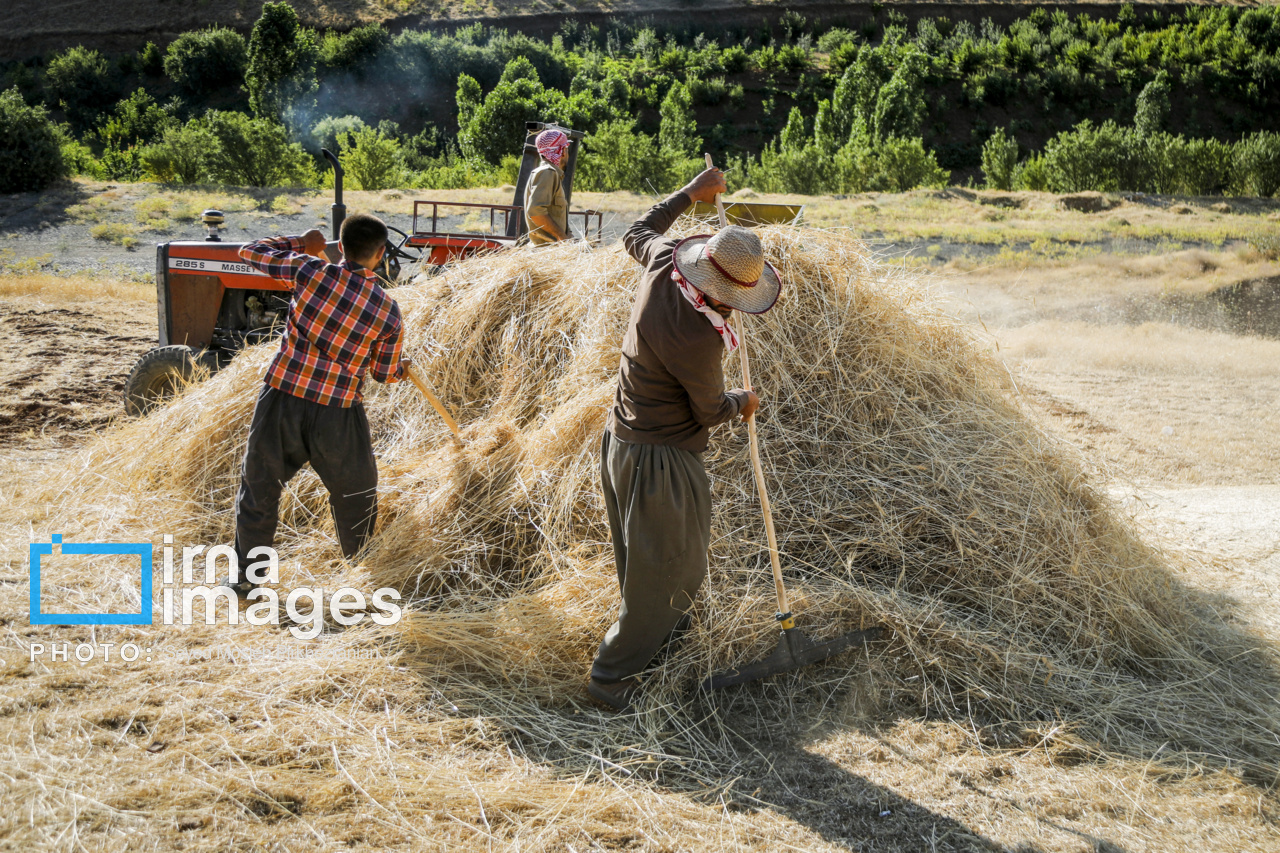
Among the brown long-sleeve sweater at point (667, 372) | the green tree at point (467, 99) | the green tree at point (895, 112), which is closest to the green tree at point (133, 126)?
the green tree at point (467, 99)

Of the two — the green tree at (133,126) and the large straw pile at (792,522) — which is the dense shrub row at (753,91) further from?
the large straw pile at (792,522)

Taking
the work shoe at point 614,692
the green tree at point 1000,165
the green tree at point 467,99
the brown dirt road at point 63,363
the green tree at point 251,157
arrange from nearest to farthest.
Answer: the work shoe at point 614,692 < the brown dirt road at point 63,363 < the green tree at point 251,157 < the green tree at point 1000,165 < the green tree at point 467,99

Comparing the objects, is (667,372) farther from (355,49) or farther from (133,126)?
(355,49)

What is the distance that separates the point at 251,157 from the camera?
2498 cm

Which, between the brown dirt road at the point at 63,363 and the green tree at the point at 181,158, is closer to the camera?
the brown dirt road at the point at 63,363

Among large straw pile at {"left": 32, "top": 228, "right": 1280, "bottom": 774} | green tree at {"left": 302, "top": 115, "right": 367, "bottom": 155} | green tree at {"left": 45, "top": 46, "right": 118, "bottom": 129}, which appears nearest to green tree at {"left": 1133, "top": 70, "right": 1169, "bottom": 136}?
green tree at {"left": 302, "top": 115, "right": 367, "bottom": 155}

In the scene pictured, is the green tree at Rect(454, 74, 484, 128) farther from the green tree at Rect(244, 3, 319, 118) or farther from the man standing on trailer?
the man standing on trailer

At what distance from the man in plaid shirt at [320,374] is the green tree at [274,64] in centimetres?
4272

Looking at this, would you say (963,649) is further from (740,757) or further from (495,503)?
(495,503)

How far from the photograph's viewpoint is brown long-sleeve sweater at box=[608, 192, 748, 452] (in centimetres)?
254

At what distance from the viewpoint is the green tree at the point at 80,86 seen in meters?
45.0

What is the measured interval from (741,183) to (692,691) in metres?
29.4

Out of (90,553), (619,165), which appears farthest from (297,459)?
(619,165)

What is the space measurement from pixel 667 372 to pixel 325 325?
63.2 inches
